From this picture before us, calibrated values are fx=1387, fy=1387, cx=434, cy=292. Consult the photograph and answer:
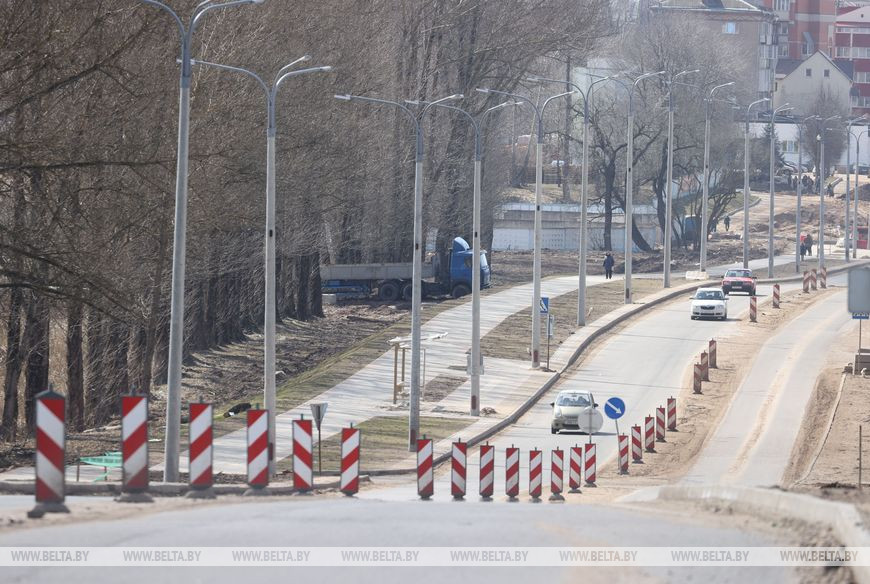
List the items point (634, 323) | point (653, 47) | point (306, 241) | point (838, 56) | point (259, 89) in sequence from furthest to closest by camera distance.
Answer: point (838, 56) → point (653, 47) → point (634, 323) → point (306, 241) → point (259, 89)

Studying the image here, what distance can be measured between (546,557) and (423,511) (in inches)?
162

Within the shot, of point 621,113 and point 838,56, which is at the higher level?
point 838,56

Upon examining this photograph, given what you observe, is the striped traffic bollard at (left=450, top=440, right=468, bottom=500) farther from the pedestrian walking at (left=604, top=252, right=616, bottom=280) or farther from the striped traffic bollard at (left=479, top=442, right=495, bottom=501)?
the pedestrian walking at (left=604, top=252, right=616, bottom=280)

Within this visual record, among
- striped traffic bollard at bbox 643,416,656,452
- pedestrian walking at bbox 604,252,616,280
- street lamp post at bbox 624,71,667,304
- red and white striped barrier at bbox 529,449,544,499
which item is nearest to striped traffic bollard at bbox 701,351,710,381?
striped traffic bollard at bbox 643,416,656,452

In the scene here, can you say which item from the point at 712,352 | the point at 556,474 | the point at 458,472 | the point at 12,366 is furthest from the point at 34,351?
the point at 712,352

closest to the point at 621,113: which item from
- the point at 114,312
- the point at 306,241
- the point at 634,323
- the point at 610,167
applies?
the point at 610,167

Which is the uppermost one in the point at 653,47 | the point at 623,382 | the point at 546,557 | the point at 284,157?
the point at 653,47

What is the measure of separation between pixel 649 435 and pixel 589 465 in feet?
23.1

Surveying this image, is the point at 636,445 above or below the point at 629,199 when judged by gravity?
below

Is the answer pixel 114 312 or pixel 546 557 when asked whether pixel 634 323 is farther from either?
pixel 546 557

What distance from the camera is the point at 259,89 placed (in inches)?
1678

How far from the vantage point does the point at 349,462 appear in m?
22.2

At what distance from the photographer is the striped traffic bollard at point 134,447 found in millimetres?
15438

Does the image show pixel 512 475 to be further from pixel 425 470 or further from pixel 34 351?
pixel 34 351
